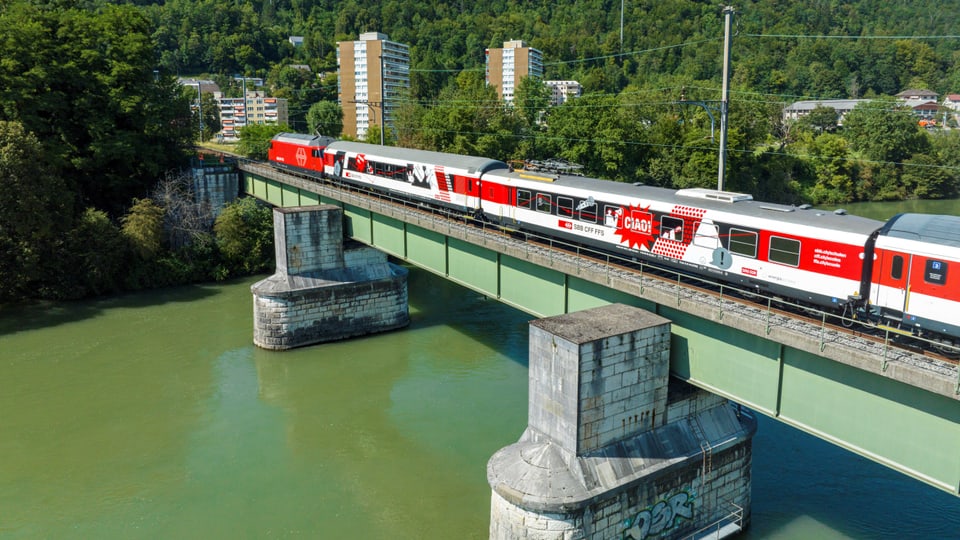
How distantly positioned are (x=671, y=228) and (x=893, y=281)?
5.79 meters

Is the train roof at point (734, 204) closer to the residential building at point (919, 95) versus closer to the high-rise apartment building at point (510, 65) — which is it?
the high-rise apartment building at point (510, 65)

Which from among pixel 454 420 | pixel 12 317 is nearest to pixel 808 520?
pixel 454 420

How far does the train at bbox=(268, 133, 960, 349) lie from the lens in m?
13.2

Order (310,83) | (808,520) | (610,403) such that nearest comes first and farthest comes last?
1. (610,403)
2. (808,520)
3. (310,83)

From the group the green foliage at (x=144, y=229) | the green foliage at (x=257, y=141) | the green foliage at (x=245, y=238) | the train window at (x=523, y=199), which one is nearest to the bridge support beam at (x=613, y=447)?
the train window at (x=523, y=199)

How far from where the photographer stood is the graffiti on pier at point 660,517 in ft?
50.2

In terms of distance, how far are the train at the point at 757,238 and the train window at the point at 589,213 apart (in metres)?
0.03

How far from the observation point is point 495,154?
6097cm

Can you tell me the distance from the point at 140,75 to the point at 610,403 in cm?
3917

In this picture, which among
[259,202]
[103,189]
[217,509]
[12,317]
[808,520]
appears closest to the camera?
[808,520]

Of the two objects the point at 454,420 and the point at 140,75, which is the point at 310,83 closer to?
the point at 140,75

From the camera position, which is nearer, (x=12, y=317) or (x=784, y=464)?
(x=784, y=464)

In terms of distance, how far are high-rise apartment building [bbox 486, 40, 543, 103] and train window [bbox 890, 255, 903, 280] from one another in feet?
360

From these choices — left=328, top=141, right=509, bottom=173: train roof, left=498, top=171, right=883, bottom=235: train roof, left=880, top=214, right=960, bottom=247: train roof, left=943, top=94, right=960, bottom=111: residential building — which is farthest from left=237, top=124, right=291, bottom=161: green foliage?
left=943, top=94, right=960, bottom=111: residential building
